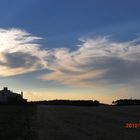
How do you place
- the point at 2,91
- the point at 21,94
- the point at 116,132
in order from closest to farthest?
the point at 116,132 < the point at 2,91 < the point at 21,94

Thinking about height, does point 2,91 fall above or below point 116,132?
above

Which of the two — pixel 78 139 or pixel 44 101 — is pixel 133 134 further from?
pixel 44 101

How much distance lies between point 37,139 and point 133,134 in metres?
5.32

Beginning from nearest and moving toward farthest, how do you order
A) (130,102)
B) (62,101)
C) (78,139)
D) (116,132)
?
1. (78,139)
2. (116,132)
3. (130,102)
4. (62,101)

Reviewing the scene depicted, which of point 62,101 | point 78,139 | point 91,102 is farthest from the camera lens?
point 62,101

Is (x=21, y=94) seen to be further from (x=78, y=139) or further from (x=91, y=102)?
(x=78, y=139)

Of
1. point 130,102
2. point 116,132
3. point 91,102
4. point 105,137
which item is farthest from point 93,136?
point 91,102

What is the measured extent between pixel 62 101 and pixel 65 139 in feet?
A: 407

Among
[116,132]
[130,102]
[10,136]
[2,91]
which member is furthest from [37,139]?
[2,91]

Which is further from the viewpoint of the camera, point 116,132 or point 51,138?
point 116,132

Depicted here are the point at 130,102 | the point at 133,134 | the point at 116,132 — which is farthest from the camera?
the point at 130,102

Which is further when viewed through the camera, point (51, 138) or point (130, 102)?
point (130, 102)

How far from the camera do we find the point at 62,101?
148000mm

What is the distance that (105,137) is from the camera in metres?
24.5
